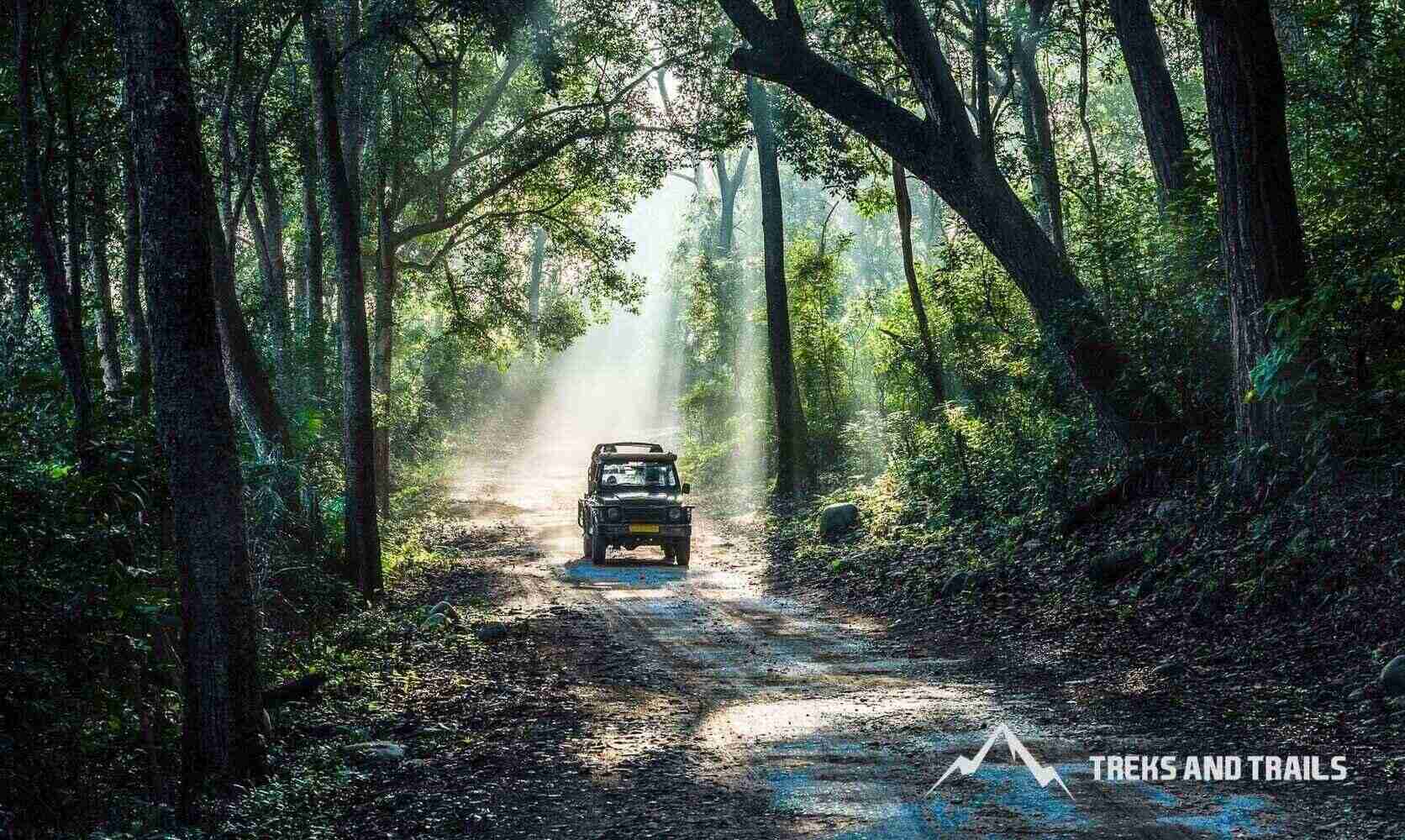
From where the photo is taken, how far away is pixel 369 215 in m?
24.6

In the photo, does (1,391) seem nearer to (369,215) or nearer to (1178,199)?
(1178,199)

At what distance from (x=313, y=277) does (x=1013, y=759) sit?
19.9m

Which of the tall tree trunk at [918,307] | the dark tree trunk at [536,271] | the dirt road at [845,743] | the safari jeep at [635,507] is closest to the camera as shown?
the dirt road at [845,743]

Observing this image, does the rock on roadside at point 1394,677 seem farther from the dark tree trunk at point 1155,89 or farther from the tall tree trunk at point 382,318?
the tall tree trunk at point 382,318

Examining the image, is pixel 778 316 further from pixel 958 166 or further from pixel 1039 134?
pixel 958 166

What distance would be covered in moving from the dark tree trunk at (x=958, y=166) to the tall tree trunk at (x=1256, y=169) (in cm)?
257

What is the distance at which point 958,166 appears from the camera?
43.8 feet

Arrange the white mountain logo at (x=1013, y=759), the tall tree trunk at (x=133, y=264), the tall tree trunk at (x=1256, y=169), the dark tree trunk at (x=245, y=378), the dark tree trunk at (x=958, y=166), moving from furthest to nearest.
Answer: the dark tree trunk at (x=245, y=378) < the tall tree trunk at (x=133, y=264) < the dark tree trunk at (x=958, y=166) < the tall tree trunk at (x=1256, y=169) < the white mountain logo at (x=1013, y=759)

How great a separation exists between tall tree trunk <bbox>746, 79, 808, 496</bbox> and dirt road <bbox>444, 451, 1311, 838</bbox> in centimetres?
1175

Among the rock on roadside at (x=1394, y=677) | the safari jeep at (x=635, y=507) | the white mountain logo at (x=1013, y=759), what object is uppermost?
the safari jeep at (x=635, y=507)

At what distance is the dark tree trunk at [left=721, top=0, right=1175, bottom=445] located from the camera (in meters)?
12.9

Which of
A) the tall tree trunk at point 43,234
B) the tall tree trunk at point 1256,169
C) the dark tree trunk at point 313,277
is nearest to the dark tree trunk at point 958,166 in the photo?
the tall tree trunk at point 1256,169

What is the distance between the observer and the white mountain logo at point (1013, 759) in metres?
5.95

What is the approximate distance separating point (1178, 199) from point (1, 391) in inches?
473
